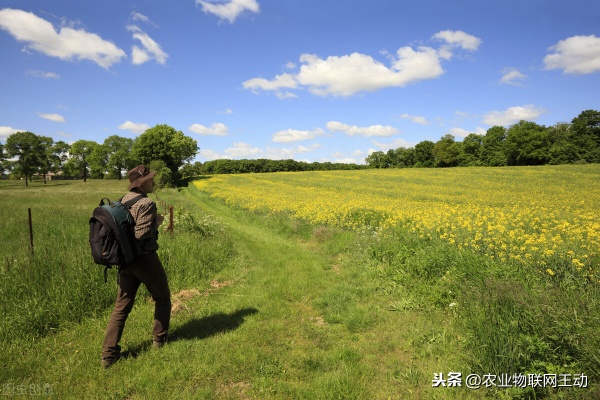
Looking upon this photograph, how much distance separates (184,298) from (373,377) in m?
4.07

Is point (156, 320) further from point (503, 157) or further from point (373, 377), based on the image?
point (503, 157)

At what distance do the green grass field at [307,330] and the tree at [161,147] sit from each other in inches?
1948

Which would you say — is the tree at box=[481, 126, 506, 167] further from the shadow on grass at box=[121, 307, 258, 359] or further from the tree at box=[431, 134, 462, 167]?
the shadow on grass at box=[121, 307, 258, 359]

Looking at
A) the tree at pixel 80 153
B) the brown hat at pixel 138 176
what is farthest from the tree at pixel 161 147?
the brown hat at pixel 138 176

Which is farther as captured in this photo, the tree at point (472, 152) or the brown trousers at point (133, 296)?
the tree at point (472, 152)

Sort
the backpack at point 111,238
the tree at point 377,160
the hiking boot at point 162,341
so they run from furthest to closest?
the tree at point 377,160 < the hiking boot at point 162,341 < the backpack at point 111,238

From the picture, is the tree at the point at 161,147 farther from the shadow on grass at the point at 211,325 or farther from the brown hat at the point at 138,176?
the brown hat at the point at 138,176

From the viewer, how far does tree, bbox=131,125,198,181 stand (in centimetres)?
5112

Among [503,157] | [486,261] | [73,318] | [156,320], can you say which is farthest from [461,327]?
[503,157]

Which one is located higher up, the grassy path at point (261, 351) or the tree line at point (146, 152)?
the tree line at point (146, 152)

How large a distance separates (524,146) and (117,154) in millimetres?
92668

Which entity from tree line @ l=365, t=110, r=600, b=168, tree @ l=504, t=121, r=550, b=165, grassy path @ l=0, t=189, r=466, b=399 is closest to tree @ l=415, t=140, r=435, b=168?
tree line @ l=365, t=110, r=600, b=168

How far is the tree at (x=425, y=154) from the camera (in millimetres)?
95438

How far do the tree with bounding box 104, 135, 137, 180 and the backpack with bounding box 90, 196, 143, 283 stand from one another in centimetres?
7994
